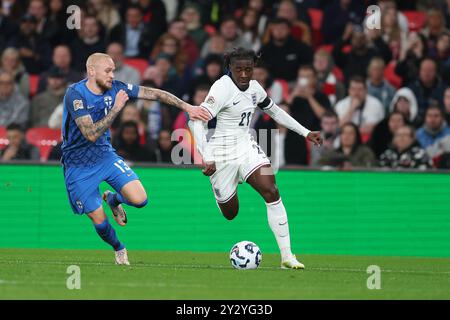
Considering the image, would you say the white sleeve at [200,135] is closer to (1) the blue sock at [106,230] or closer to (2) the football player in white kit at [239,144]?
(2) the football player in white kit at [239,144]

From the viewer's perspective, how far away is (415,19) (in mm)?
21828

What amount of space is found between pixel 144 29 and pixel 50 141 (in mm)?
3564

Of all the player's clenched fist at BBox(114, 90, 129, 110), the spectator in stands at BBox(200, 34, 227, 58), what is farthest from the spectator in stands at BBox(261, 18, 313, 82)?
the player's clenched fist at BBox(114, 90, 129, 110)

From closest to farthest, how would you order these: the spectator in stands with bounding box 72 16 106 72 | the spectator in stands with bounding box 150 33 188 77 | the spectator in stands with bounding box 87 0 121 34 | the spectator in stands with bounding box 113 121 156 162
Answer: the spectator in stands with bounding box 113 121 156 162 → the spectator in stands with bounding box 150 33 188 77 → the spectator in stands with bounding box 72 16 106 72 → the spectator in stands with bounding box 87 0 121 34

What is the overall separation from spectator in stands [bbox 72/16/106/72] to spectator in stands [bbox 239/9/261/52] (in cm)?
251

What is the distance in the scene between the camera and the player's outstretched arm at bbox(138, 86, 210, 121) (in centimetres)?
1348

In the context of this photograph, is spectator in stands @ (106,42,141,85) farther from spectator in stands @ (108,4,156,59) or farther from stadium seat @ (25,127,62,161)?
stadium seat @ (25,127,62,161)

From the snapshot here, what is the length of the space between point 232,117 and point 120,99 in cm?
182

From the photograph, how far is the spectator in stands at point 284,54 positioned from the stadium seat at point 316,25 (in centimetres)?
81

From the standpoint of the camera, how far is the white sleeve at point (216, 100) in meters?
14.0

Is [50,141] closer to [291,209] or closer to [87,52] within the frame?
[87,52]

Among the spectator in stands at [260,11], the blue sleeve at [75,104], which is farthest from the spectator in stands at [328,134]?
the blue sleeve at [75,104]

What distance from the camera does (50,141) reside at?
1931 centimetres

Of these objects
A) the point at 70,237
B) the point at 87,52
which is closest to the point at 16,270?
the point at 70,237
